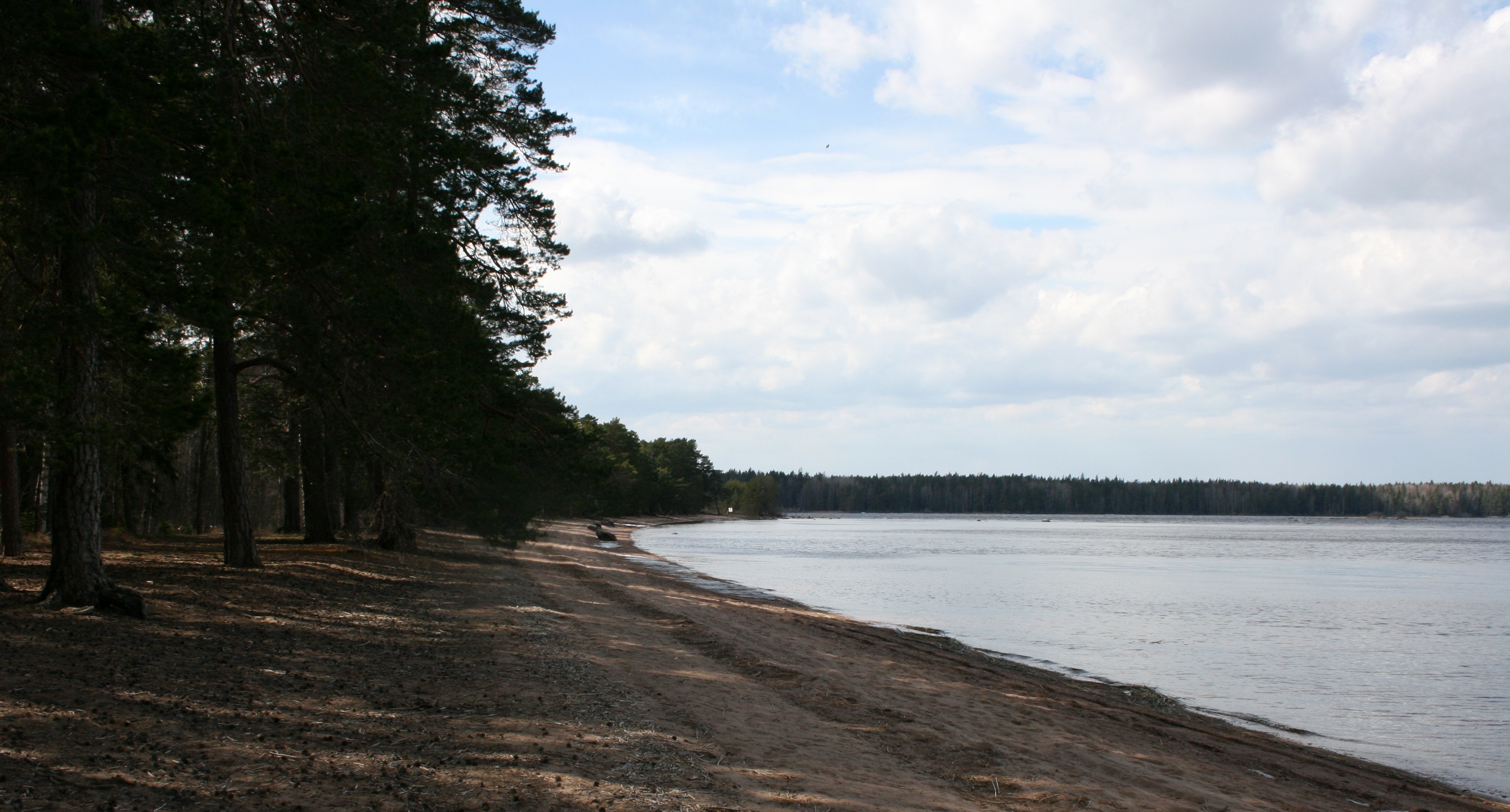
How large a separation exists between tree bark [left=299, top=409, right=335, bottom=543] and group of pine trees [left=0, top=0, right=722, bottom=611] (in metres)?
0.47

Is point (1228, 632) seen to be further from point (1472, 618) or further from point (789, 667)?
point (789, 667)

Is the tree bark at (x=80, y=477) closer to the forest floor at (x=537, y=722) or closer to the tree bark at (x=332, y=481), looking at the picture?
the forest floor at (x=537, y=722)

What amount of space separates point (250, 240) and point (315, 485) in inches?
531

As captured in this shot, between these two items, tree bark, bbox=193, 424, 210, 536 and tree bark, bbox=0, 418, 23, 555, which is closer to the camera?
tree bark, bbox=0, 418, 23, 555

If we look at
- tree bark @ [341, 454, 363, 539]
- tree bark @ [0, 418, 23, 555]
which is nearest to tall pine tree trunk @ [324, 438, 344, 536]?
tree bark @ [341, 454, 363, 539]

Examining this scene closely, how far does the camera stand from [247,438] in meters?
24.8

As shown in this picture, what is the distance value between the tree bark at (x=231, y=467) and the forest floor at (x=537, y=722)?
722 mm

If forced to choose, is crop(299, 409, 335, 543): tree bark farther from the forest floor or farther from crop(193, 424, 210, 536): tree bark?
the forest floor

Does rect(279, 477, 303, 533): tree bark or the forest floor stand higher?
rect(279, 477, 303, 533): tree bark

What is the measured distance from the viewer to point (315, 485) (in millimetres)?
22734

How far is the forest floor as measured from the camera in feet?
19.7

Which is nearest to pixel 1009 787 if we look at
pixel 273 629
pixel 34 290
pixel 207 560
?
pixel 273 629

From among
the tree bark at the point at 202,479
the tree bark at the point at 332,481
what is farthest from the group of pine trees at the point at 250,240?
the tree bark at the point at 202,479

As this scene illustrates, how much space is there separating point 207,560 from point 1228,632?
76.9 ft
